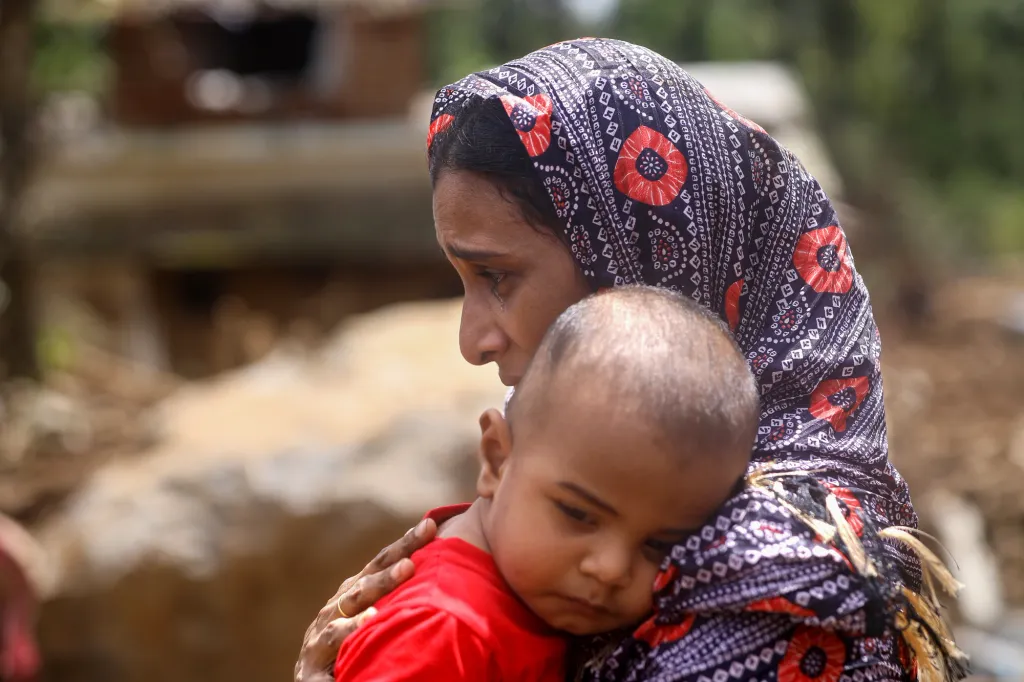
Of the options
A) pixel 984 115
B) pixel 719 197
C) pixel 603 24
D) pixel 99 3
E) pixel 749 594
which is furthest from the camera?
pixel 603 24

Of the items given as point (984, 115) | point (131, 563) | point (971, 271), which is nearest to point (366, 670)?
point (131, 563)

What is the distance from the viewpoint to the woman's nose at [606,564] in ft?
4.80

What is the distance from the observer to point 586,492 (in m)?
1.47

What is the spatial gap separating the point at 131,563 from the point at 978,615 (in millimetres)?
3754

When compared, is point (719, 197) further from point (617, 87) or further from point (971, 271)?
point (971, 271)

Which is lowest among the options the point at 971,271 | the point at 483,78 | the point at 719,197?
the point at 971,271

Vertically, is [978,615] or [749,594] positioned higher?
[749,594]

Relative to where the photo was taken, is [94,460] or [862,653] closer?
[862,653]

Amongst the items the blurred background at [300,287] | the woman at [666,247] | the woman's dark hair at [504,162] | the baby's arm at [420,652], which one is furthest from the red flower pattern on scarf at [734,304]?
the blurred background at [300,287]

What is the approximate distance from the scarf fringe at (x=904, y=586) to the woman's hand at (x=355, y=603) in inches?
17.7

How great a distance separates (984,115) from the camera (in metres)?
16.5

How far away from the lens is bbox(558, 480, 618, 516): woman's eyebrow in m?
1.47

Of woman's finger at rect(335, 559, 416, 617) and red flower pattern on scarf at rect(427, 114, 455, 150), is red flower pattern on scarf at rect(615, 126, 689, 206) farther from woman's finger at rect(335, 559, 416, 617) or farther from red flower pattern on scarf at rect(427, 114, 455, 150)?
woman's finger at rect(335, 559, 416, 617)

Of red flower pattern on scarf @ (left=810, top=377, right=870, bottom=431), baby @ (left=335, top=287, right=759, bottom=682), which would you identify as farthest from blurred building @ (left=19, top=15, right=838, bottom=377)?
baby @ (left=335, top=287, right=759, bottom=682)
